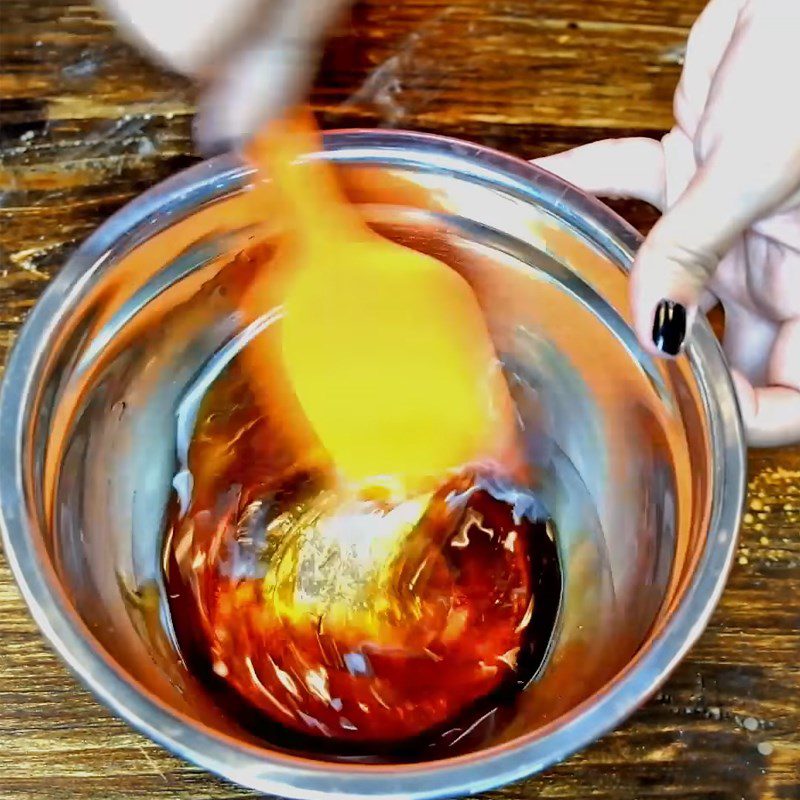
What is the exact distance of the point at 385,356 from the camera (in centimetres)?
58

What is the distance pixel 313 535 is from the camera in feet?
1.91

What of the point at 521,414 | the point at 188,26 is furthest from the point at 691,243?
the point at 188,26

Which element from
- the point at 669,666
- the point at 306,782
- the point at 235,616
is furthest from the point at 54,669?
the point at 669,666

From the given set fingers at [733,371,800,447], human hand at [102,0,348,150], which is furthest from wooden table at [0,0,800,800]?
human hand at [102,0,348,150]

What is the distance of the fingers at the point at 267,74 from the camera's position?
505 mm

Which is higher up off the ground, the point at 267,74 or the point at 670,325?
the point at 267,74

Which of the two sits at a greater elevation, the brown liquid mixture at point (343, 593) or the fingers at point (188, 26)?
the fingers at point (188, 26)

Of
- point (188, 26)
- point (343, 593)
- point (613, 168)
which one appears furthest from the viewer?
point (613, 168)

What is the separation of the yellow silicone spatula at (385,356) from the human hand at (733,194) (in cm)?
12

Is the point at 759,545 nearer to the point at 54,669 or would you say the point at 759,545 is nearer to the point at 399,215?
the point at 399,215

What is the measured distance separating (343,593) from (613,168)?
31 centimetres

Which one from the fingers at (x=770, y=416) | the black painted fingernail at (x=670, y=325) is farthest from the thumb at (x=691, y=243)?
the fingers at (x=770, y=416)

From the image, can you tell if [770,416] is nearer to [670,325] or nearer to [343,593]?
[670,325]

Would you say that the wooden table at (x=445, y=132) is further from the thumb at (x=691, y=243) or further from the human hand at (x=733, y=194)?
the thumb at (x=691, y=243)
